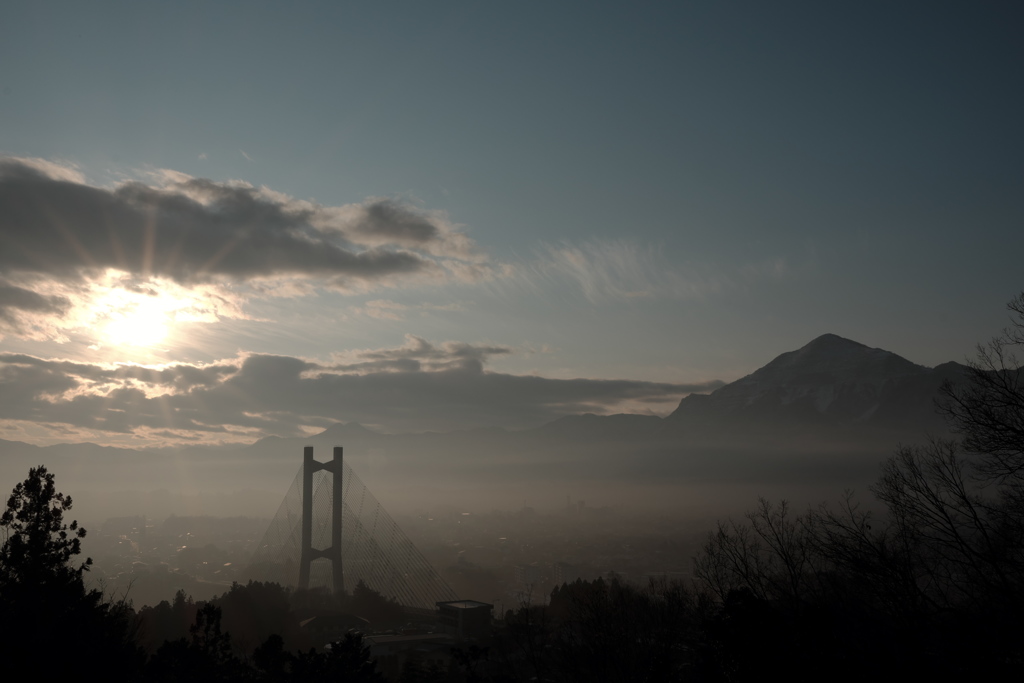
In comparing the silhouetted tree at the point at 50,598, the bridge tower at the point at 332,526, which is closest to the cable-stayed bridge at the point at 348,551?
the bridge tower at the point at 332,526

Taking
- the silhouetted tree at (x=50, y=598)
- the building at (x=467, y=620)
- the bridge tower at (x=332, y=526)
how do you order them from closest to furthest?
the silhouetted tree at (x=50, y=598) < the building at (x=467, y=620) < the bridge tower at (x=332, y=526)

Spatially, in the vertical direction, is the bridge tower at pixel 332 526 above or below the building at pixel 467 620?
above

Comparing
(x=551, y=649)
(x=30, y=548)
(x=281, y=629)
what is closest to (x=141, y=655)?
(x=30, y=548)

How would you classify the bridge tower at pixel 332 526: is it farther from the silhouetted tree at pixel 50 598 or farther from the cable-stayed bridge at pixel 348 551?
the silhouetted tree at pixel 50 598

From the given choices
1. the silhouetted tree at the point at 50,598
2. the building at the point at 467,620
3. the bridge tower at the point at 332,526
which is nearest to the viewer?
the silhouetted tree at the point at 50,598

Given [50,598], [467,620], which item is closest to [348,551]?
[467,620]

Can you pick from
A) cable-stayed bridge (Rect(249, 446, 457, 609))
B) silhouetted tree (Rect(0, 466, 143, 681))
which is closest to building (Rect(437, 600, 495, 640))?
cable-stayed bridge (Rect(249, 446, 457, 609))

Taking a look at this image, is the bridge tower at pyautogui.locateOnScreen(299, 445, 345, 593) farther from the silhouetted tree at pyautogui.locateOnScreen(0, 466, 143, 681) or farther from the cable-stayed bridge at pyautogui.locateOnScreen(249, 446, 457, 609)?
the silhouetted tree at pyautogui.locateOnScreen(0, 466, 143, 681)

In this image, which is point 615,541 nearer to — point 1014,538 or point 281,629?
point 281,629
